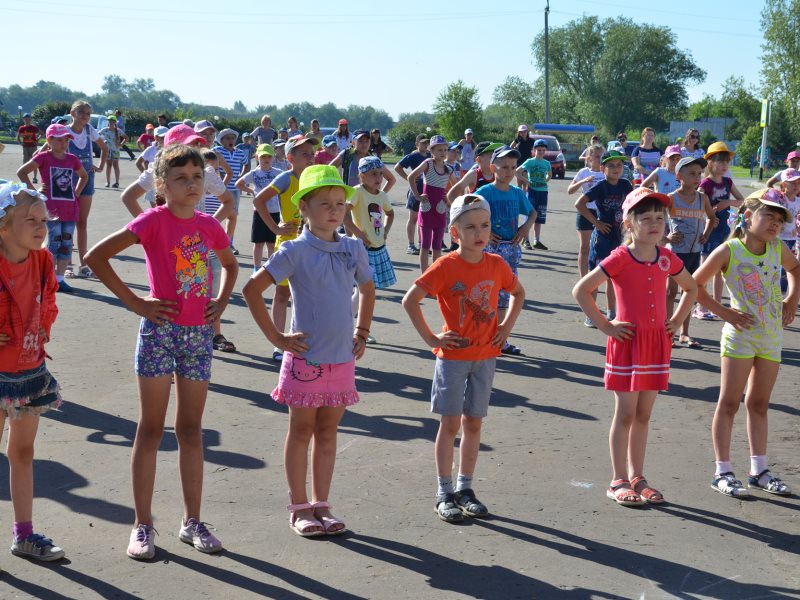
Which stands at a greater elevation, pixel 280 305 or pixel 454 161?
pixel 454 161

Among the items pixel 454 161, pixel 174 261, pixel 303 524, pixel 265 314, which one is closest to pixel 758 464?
pixel 303 524

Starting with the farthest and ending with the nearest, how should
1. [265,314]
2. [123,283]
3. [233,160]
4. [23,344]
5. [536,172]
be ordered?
[536,172]
[233,160]
[265,314]
[123,283]
[23,344]

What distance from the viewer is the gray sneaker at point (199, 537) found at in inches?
183

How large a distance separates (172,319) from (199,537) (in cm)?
107

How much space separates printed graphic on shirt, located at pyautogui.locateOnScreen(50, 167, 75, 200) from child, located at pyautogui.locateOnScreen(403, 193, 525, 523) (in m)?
7.85

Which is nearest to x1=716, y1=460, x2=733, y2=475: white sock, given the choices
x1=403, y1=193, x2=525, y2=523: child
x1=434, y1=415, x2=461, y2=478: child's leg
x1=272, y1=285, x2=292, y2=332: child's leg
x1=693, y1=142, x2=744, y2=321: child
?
x1=403, y1=193, x2=525, y2=523: child

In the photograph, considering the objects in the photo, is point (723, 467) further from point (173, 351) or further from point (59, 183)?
point (59, 183)

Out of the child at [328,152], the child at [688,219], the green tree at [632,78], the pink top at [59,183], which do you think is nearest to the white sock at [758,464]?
the child at [688,219]

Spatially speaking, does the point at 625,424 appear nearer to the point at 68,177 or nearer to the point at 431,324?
the point at 431,324

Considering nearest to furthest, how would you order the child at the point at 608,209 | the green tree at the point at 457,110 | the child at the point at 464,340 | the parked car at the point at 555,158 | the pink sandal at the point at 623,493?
the child at the point at 464,340
the pink sandal at the point at 623,493
the child at the point at 608,209
the parked car at the point at 555,158
the green tree at the point at 457,110

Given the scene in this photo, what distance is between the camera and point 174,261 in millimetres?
4590

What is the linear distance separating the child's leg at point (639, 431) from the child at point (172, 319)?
2.40 metres

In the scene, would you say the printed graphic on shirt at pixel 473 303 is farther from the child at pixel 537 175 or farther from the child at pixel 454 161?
the child at pixel 454 161

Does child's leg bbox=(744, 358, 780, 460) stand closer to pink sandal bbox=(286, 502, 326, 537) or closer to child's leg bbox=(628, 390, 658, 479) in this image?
child's leg bbox=(628, 390, 658, 479)
